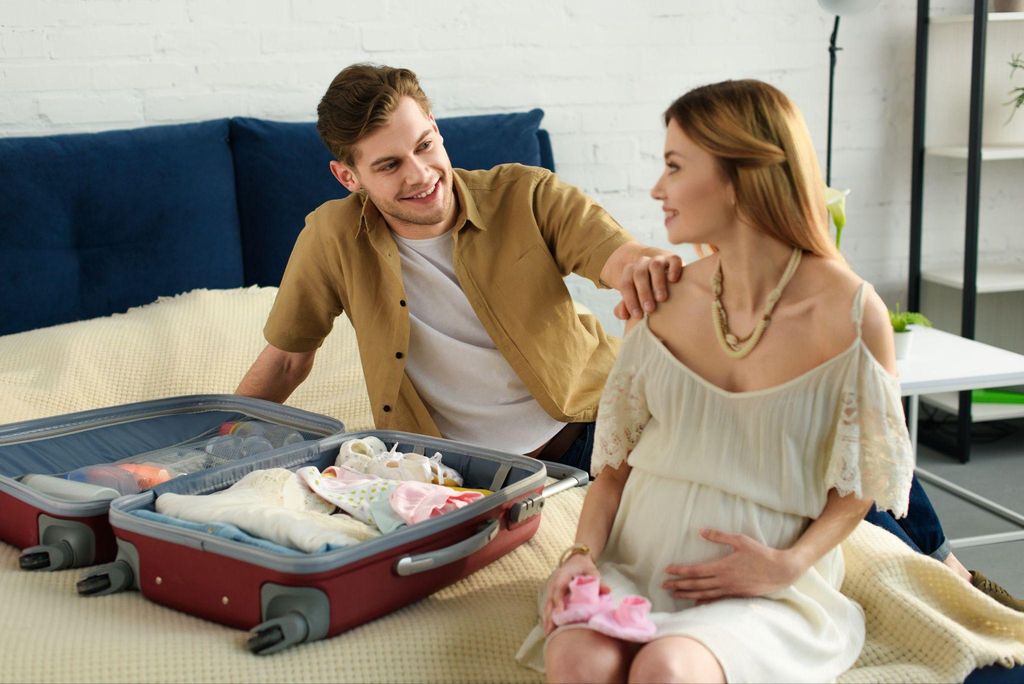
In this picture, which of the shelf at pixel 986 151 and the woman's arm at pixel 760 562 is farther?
the shelf at pixel 986 151

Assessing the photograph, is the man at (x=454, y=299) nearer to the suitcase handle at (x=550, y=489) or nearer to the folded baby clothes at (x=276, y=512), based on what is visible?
the suitcase handle at (x=550, y=489)

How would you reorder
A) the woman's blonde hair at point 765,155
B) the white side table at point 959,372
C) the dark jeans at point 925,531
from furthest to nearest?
the white side table at point 959,372 → the dark jeans at point 925,531 → the woman's blonde hair at point 765,155

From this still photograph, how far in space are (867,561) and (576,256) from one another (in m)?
0.73

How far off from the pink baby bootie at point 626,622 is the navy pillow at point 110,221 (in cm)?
178

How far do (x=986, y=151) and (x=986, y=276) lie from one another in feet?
1.18

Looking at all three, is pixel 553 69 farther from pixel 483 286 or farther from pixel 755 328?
pixel 755 328

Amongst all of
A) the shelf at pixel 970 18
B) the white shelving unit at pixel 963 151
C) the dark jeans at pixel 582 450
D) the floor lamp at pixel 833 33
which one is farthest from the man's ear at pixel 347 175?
the shelf at pixel 970 18

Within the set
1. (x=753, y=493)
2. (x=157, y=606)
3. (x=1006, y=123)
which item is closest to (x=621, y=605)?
(x=753, y=493)

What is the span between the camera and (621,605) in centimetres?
122

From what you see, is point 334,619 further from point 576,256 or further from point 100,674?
point 576,256

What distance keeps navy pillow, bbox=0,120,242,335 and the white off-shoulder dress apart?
1599mm

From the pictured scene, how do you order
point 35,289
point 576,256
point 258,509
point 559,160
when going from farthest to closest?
point 559,160 → point 35,289 → point 576,256 → point 258,509

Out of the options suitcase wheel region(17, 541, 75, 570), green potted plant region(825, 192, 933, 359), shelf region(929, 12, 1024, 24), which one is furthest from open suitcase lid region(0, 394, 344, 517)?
shelf region(929, 12, 1024, 24)

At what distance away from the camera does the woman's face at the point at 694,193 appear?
1.33 m
